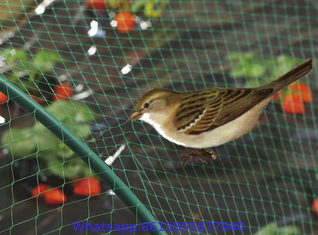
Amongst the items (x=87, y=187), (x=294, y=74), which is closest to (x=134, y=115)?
(x=294, y=74)

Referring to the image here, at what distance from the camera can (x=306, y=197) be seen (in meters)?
0.97

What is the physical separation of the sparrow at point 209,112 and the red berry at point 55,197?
0.39 metres

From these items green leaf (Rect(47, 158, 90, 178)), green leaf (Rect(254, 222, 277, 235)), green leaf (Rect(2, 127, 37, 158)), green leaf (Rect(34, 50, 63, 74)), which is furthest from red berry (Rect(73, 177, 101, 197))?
green leaf (Rect(254, 222, 277, 235))

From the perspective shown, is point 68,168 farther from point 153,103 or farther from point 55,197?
point 153,103

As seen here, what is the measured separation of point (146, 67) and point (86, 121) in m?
0.27

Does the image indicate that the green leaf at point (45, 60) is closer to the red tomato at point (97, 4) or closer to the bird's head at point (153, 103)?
the red tomato at point (97, 4)

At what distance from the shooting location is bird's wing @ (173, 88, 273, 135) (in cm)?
56

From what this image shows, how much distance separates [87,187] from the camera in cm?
85

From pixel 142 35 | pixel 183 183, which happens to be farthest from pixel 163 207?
pixel 142 35

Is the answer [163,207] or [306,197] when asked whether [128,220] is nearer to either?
[163,207]

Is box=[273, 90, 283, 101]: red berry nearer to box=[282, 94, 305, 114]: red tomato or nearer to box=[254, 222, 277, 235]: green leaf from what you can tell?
box=[282, 94, 305, 114]: red tomato

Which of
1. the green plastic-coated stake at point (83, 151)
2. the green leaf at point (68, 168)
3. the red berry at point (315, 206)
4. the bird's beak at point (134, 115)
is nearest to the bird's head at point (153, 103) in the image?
the bird's beak at point (134, 115)

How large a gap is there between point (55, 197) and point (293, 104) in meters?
0.69

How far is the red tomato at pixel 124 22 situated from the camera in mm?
1021
